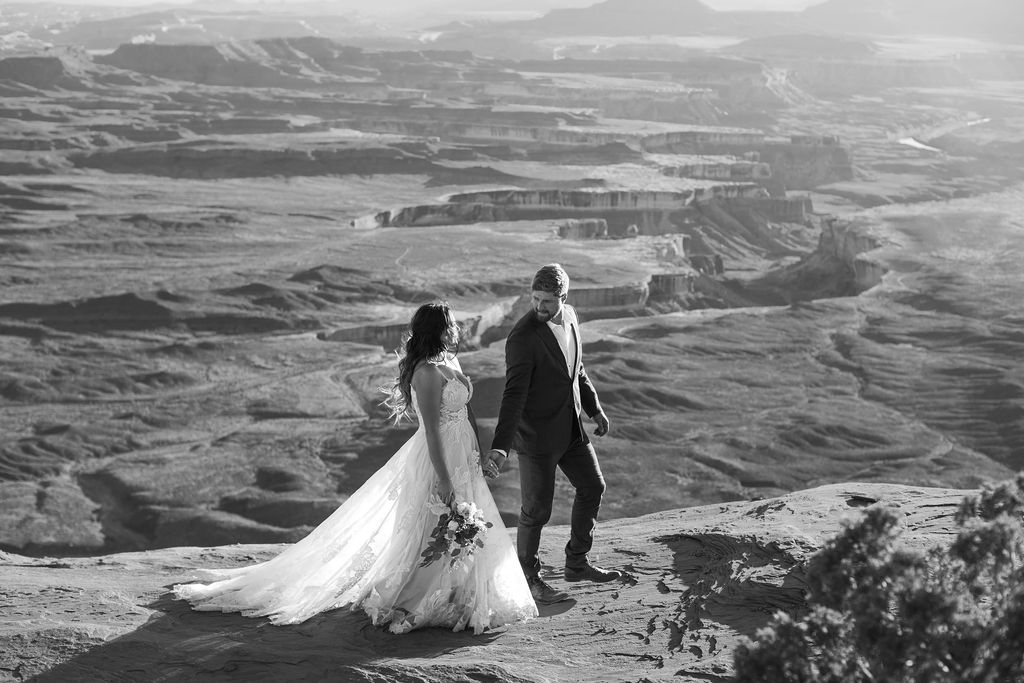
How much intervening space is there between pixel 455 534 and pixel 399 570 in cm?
39

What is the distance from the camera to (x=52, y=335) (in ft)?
119

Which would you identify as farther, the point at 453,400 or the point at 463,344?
the point at 463,344

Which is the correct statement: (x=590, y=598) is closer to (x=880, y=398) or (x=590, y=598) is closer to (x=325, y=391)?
(x=325, y=391)

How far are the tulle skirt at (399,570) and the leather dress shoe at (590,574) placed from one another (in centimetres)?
89

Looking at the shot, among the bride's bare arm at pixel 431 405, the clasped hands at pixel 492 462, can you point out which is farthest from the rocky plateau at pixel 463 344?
the bride's bare arm at pixel 431 405

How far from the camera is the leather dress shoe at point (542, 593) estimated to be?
8086 mm

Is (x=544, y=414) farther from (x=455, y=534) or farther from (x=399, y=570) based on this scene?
(x=399, y=570)

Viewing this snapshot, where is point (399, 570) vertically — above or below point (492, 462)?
below

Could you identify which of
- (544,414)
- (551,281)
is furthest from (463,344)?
(551,281)

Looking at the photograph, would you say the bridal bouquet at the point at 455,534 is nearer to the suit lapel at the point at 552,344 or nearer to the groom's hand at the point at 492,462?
the groom's hand at the point at 492,462

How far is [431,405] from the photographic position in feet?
23.9

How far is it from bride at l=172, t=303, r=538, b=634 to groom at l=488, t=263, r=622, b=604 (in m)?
0.30

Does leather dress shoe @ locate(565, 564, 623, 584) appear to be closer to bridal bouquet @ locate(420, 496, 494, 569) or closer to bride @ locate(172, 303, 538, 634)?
bride @ locate(172, 303, 538, 634)

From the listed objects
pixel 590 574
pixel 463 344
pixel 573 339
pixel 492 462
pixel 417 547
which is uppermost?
pixel 573 339
